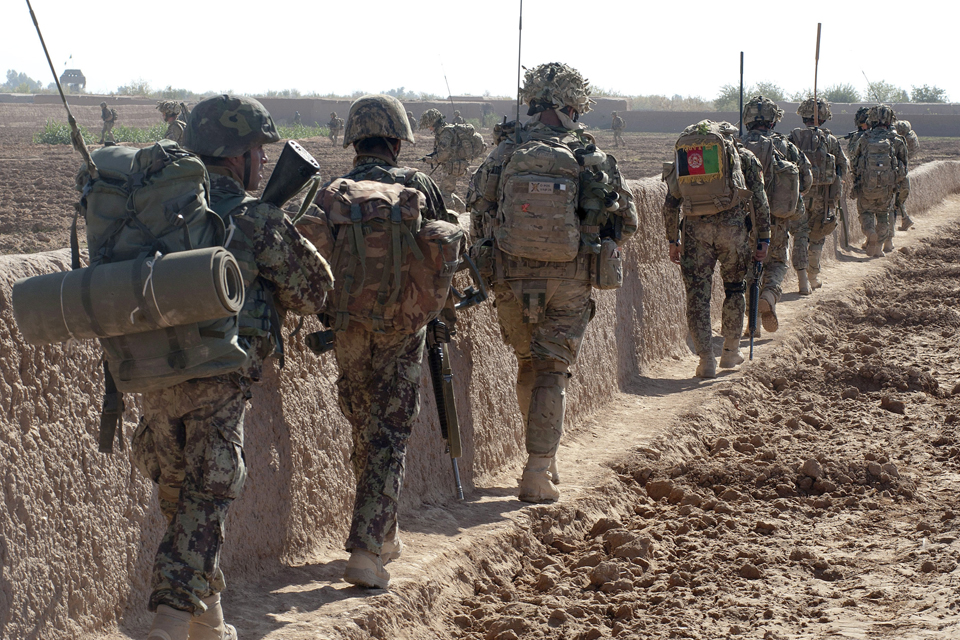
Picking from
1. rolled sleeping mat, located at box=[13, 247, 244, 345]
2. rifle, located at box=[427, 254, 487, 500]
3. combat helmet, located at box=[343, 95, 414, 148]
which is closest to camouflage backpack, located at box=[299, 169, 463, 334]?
combat helmet, located at box=[343, 95, 414, 148]

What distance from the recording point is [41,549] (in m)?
3.17

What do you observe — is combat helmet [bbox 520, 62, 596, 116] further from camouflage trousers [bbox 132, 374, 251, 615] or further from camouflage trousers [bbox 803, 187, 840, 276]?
camouflage trousers [bbox 803, 187, 840, 276]

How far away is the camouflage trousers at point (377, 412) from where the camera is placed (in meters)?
3.89

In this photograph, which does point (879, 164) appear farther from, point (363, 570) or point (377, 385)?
point (363, 570)

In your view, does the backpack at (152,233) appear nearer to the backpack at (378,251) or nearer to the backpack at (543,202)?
the backpack at (378,251)

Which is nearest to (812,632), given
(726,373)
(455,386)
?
(455,386)

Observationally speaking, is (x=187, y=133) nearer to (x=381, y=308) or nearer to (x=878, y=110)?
(x=381, y=308)

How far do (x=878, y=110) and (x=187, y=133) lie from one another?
39.7 feet

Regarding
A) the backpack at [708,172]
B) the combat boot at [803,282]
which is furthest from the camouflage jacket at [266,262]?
the combat boot at [803,282]

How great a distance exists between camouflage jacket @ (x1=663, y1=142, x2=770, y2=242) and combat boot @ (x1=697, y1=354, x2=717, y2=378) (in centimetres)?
98

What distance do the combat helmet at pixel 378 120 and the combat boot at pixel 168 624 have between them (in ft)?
6.37

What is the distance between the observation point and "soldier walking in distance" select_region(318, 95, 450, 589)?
3.89m

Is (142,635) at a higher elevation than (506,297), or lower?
lower

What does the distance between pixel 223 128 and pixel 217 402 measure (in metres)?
0.88
